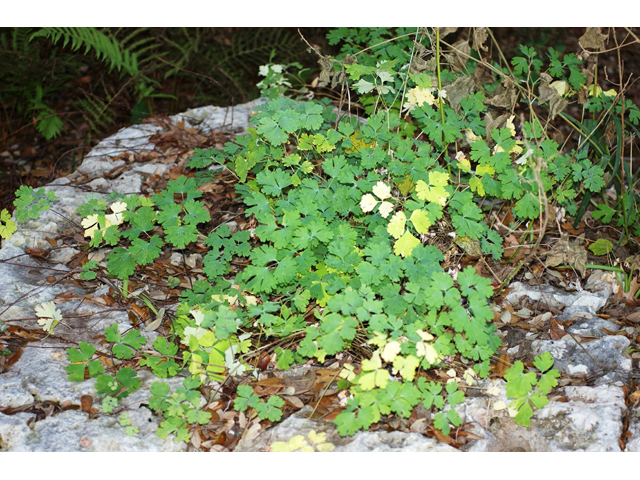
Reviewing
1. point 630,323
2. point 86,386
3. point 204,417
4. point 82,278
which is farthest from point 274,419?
point 630,323

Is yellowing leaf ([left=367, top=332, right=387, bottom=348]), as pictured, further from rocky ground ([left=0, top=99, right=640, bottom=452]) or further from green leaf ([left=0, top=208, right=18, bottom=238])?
green leaf ([left=0, top=208, right=18, bottom=238])

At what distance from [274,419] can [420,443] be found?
0.58 m

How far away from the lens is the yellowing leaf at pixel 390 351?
2062 millimetres

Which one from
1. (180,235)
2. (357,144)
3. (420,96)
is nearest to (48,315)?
(180,235)

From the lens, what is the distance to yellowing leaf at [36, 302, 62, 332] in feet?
8.30

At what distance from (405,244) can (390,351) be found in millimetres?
524

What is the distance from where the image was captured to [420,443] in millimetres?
2033

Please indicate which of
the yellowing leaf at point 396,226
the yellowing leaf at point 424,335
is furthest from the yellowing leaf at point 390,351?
the yellowing leaf at point 396,226

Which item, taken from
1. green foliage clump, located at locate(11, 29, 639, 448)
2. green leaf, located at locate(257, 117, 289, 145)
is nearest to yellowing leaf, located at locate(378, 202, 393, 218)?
green foliage clump, located at locate(11, 29, 639, 448)

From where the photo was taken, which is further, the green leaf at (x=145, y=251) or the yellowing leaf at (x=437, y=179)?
the green leaf at (x=145, y=251)

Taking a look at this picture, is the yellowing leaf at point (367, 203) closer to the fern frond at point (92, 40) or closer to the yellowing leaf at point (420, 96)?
the yellowing leaf at point (420, 96)

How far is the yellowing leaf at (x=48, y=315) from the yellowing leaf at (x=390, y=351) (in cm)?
161

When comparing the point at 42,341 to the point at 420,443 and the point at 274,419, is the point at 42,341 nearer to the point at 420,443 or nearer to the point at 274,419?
the point at 274,419

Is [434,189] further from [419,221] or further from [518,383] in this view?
[518,383]
